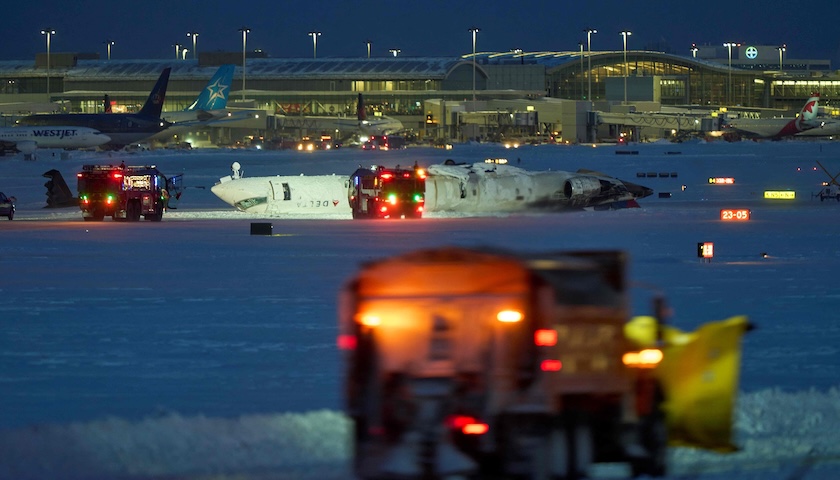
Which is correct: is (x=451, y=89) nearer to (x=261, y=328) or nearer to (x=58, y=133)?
(x=58, y=133)

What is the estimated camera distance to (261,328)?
63.9 ft

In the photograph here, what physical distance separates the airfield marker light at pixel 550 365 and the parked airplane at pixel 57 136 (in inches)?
4166

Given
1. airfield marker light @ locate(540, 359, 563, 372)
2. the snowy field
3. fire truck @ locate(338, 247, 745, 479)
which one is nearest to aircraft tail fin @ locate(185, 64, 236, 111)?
the snowy field

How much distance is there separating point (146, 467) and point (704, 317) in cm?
1127

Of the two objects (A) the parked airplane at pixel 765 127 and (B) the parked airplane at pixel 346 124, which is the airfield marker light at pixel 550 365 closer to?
(B) the parked airplane at pixel 346 124

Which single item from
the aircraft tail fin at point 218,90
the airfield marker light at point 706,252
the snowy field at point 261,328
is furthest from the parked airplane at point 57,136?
the airfield marker light at point 706,252

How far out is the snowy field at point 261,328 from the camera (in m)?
11.8

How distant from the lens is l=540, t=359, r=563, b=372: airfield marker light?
9.13 m

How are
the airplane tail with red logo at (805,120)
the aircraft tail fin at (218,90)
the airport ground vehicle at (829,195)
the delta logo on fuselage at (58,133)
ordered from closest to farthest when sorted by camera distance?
the airport ground vehicle at (829,195)
the delta logo on fuselage at (58,133)
the aircraft tail fin at (218,90)
the airplane tail with red logo at (805,120)

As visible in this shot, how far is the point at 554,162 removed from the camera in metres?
90.7

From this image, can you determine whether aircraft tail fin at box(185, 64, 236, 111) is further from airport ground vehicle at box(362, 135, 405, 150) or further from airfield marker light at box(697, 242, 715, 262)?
airfield marker light at box(697, 242, 715, 262)

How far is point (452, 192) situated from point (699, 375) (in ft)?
135

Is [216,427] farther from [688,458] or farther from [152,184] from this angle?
[152,184]

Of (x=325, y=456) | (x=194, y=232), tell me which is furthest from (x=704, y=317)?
(x=194, y=232)
